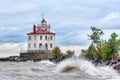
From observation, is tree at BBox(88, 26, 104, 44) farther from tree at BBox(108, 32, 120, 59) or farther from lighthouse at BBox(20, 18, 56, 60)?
lighthouse at BBox(20, 18, 56, 60)

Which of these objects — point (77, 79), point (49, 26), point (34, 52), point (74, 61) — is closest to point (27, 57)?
point (34, 52)

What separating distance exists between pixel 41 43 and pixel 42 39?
1399 millimetres

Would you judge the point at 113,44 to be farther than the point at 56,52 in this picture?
No

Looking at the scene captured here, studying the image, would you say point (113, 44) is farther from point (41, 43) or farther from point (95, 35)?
point (41, 43)

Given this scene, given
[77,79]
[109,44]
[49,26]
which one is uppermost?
[49,26]

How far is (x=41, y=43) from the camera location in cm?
13612

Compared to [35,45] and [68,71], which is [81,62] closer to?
[68,71]

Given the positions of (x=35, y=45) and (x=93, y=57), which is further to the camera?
(x=35, y=45)

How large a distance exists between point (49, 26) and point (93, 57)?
39.7 m

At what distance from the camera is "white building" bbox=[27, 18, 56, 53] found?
445 ft

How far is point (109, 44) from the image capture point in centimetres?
9000

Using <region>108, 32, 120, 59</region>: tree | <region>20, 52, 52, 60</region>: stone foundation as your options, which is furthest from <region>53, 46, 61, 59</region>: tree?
<region>108, 32, 120, 59</region>: tree

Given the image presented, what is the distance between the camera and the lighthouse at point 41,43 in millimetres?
134250

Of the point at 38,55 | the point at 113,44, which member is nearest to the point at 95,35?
the point at 113,44
